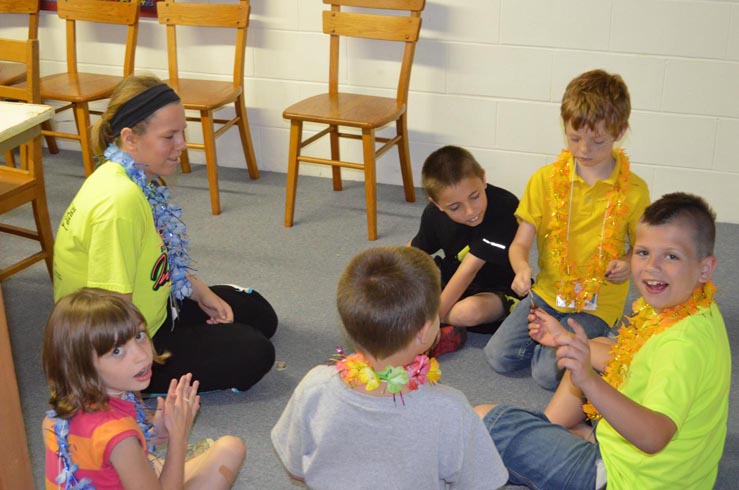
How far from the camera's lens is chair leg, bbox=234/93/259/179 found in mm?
4523

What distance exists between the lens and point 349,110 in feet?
13.3

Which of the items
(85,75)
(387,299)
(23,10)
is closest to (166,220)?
→ (387,299)

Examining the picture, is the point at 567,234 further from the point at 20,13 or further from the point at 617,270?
the point at 20,13

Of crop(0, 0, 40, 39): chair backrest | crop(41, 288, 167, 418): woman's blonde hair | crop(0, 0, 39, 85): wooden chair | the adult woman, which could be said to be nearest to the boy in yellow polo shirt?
the adult woman

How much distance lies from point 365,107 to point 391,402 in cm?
261

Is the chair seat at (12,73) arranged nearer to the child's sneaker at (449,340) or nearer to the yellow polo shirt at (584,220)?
the child's sneaker at (449,340)

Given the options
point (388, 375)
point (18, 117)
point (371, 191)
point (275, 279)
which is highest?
point (18, 117)

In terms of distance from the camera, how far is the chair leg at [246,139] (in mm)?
4523

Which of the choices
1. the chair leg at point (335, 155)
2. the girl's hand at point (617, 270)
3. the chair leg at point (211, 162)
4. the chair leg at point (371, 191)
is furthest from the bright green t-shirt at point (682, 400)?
the chair leg at point (211, 162)

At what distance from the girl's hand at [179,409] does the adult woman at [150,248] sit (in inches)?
24.1

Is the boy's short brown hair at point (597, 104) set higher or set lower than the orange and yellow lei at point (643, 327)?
higher

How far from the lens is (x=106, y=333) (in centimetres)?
183

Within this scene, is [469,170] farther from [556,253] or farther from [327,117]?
[327,117]

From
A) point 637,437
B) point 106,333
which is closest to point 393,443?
point 637,437
